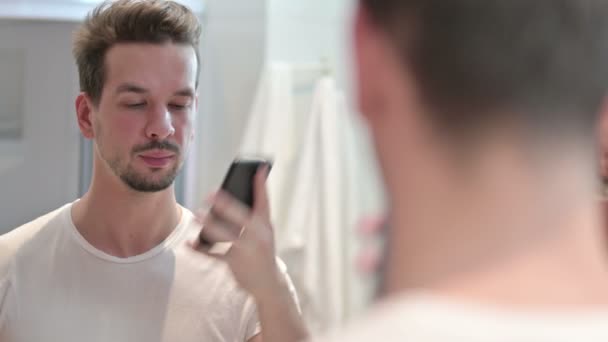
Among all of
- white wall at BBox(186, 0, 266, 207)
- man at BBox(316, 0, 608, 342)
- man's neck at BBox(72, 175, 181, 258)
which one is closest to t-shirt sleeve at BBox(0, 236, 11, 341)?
man's neck at BBox(72, 175, 181, 258)

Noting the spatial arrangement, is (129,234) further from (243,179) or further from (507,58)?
(507,58)

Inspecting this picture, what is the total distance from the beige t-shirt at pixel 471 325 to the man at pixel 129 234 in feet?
2.33

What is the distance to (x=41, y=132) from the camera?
63.0 inches

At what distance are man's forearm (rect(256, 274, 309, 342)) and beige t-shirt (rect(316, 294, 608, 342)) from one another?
1.69 feet

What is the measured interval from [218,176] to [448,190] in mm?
1419

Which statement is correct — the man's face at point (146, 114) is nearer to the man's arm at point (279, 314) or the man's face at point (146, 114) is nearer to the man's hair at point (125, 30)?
the man's hair at point (125, 30)

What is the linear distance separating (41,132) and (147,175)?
639 millimetres

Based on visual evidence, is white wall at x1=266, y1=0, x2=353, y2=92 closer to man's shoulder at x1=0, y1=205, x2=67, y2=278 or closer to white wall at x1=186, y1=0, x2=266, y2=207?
white wall at x1=186, y1=0, x2=266, y2=207

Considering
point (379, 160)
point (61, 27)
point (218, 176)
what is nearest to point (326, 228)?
point (218, 176)

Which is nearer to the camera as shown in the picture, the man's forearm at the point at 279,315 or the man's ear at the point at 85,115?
the man's forearm at the point at 279,315

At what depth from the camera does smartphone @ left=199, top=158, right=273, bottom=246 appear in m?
0.85

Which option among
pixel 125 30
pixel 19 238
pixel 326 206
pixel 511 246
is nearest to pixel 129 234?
pixel 19 238

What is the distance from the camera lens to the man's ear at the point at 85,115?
1127 millimetres

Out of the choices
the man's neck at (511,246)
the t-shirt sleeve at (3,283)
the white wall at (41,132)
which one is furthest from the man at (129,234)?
the man's neck at (511,246)
